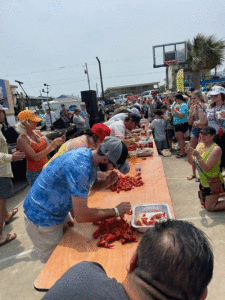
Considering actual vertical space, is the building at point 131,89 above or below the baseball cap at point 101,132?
above

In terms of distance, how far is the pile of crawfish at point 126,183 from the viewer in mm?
2689

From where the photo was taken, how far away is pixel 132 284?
0.73 metres

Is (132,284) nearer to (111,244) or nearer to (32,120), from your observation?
(111,244)

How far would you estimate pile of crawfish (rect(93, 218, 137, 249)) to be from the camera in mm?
1711

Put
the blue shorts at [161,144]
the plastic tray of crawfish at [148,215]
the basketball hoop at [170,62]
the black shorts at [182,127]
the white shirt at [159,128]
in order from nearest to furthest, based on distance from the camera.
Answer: the plastic tray of crawfish at [148,215], the black shorts at [182,127], the white shirt at [159,128], the blue shorts at [161,144], the basketball hoop at [170,62]

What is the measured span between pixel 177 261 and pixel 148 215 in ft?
4.27

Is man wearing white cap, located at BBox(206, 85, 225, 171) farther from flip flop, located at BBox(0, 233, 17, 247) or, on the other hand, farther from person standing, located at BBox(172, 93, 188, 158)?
flip flop, located at BBox(0, 233, 17, 247)

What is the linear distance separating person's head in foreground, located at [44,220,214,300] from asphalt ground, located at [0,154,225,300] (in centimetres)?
182

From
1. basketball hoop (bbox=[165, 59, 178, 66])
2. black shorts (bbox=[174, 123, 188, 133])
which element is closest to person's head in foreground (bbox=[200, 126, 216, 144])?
black shorts (bbox=[174, 123, 188, 133])

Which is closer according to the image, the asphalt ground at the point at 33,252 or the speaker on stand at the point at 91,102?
the asphalt ground at the point at 33,252

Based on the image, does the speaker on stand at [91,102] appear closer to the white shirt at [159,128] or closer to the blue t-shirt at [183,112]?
the white shirt at [159,128]

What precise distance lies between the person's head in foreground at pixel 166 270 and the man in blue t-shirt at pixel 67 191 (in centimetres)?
85

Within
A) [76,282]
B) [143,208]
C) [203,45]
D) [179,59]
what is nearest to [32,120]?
[143,208]

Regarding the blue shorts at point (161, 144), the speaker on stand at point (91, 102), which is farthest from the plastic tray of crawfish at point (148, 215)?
the speaker on stand at point (91, 102)
